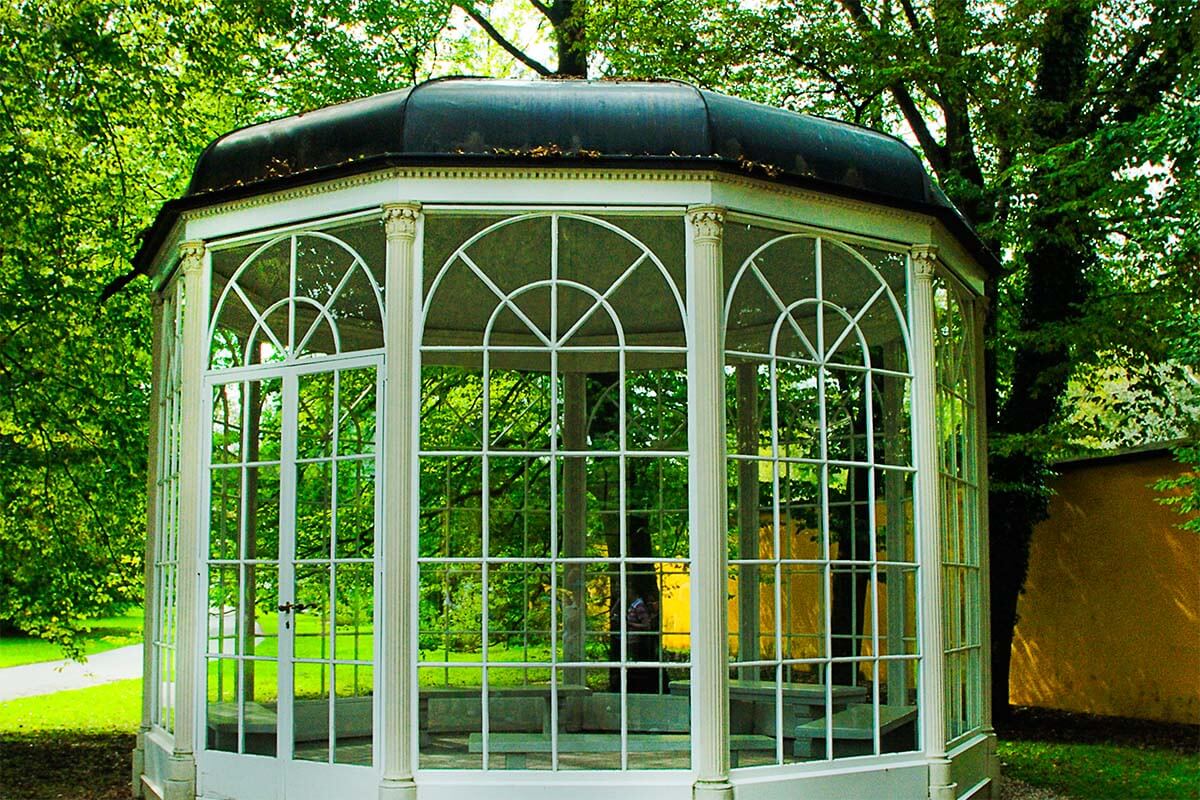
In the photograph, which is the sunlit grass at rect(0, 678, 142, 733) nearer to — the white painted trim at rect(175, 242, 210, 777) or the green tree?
the white painted trim at rect(175, 242, 210, 777)

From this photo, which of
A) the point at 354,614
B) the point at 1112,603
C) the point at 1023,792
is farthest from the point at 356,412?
the point at 1112,603

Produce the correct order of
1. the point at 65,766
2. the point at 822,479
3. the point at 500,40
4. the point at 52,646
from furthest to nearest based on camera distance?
1. the point at 52,646
2. the point at 500,40
3. the point at 65,766
4. the point at 822,479

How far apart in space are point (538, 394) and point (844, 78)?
5.25 metres

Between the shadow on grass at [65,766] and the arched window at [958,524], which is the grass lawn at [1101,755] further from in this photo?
the shadow on grass at [65,766]

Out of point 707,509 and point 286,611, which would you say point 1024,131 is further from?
point 286,611

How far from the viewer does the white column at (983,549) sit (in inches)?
350

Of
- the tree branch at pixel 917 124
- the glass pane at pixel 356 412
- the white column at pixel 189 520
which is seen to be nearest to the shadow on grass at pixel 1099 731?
the tree branch at pixel 917 124

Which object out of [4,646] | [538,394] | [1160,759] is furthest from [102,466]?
[4,646]

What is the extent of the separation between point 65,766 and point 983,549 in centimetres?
775

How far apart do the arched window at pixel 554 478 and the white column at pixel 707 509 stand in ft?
0.62

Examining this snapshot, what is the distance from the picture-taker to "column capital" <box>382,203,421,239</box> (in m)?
6.88

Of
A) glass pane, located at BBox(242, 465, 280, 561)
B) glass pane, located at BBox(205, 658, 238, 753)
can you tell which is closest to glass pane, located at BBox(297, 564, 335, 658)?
glass pane, located at BBox(205, 658, 238, 753)

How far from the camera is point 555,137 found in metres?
6.96

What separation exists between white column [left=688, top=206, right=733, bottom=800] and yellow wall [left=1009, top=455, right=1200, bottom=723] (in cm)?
838
